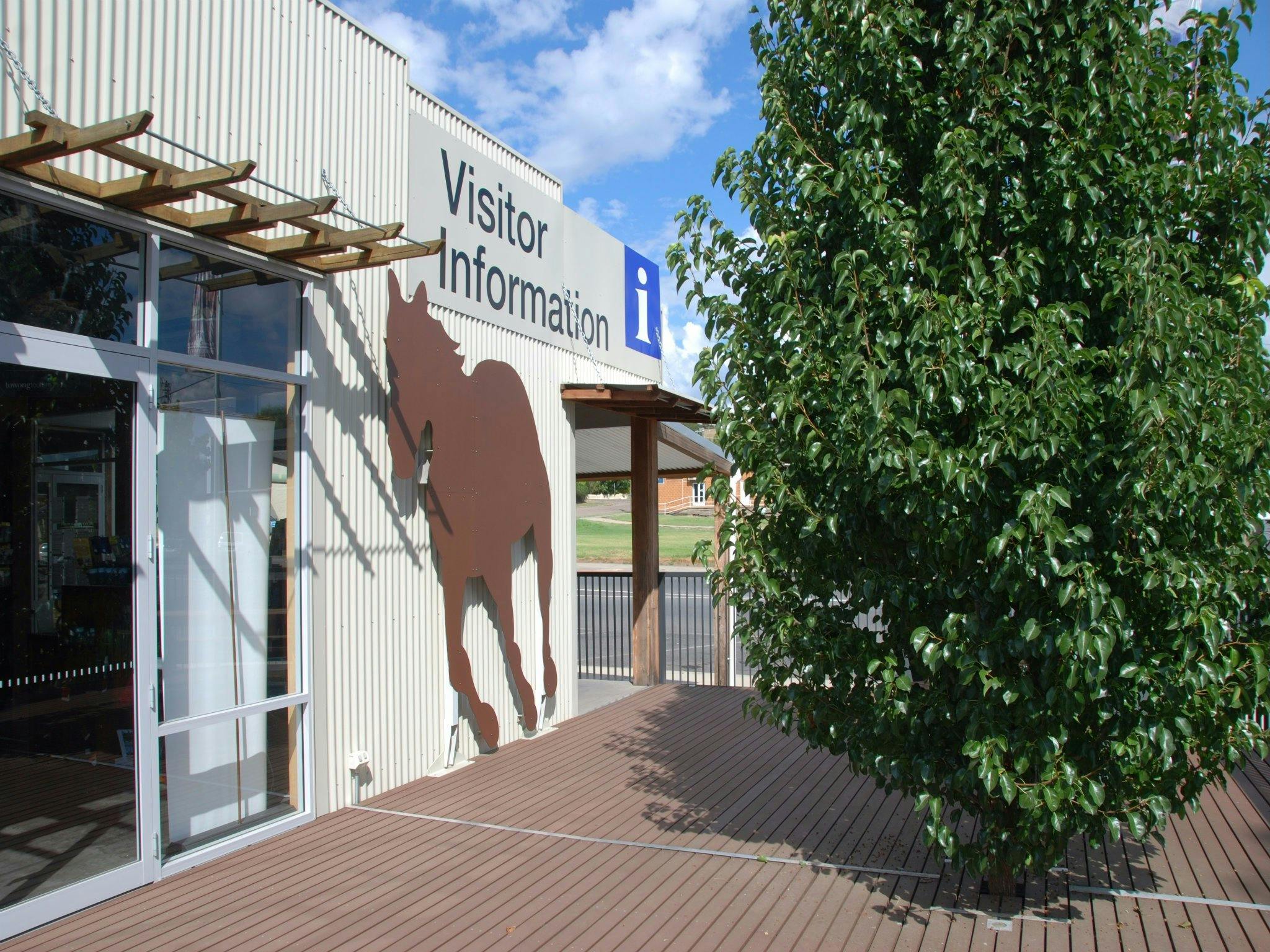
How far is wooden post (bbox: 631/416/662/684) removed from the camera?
35.4ft

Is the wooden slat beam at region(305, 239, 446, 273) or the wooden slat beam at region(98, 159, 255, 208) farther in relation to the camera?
the wooden slat beam at region(305, 239, 446, 273)

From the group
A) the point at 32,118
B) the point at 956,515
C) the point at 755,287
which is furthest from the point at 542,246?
the point at 956,515

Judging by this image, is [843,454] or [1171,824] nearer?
[843,454]

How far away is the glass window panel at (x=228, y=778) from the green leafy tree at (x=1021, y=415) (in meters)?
3.03

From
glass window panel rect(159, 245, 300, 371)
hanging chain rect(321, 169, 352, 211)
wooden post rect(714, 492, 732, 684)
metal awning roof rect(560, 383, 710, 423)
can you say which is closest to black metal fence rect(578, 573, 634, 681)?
wooden post rect(714, 492, 732, 684)

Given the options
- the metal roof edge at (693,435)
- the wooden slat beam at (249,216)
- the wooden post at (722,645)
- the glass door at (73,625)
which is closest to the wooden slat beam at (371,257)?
the wooden slat beam at (249,216)

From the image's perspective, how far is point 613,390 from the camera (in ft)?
29.8

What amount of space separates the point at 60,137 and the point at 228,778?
3413mm

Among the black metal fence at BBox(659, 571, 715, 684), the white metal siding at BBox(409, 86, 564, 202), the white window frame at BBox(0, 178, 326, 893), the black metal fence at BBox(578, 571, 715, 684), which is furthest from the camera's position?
the black metal fence at BBox(578, 571, 715, 684)

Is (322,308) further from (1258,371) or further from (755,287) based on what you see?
(1258,371)

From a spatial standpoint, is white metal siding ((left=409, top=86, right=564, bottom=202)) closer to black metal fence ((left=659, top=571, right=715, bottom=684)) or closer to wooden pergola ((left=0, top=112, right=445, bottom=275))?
wooden pergola ((left=0, top=112, right=445, bottom=275))

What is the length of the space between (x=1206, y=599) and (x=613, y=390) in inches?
237

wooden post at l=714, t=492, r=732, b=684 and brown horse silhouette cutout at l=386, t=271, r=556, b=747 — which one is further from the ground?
brown horse silhouette cutout at l=386, t=271, r=556, b=747

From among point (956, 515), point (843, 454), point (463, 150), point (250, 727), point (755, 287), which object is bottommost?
point (250, 727)
